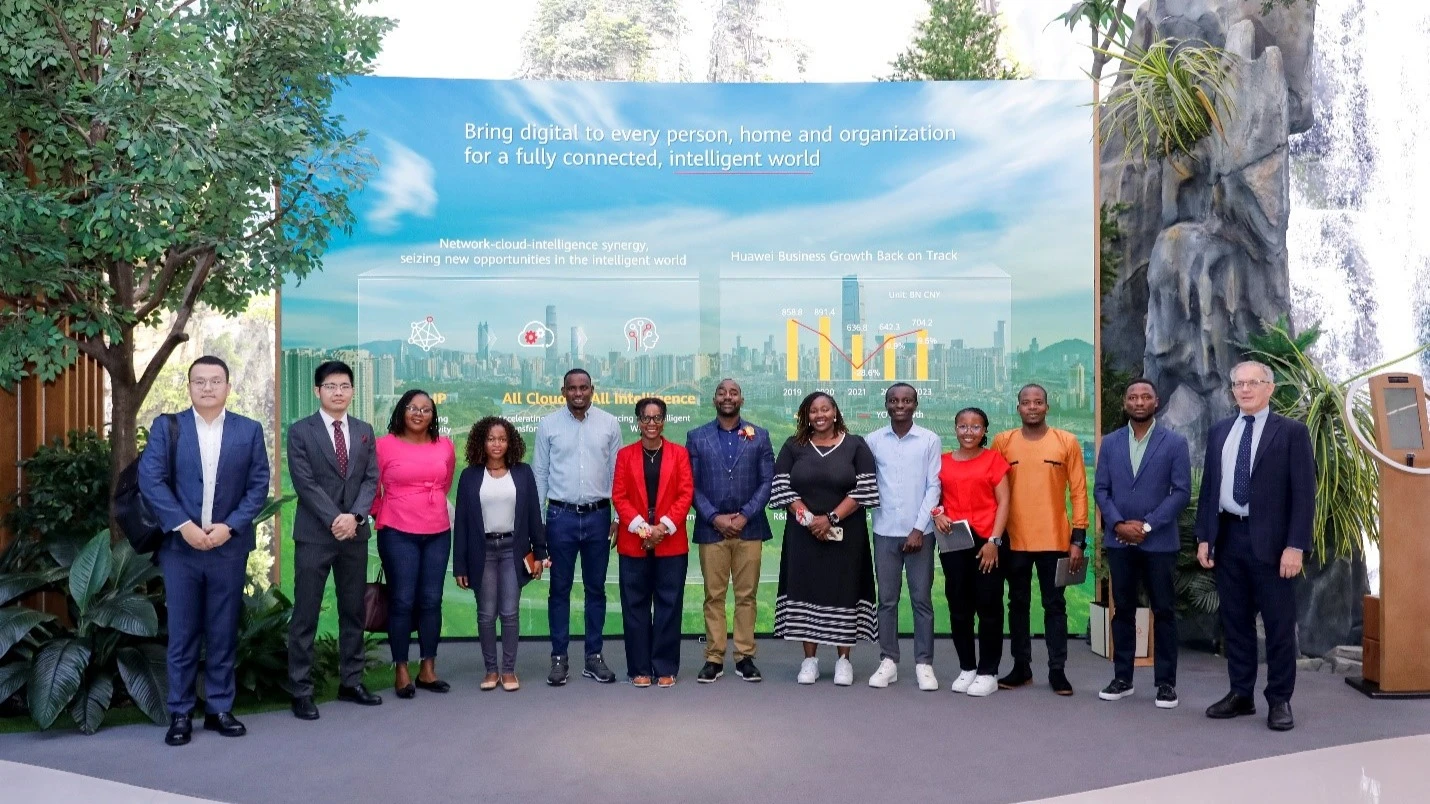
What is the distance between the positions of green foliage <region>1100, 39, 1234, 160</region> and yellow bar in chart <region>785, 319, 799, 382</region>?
7.02 ft

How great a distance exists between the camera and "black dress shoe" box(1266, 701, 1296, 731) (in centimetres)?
467

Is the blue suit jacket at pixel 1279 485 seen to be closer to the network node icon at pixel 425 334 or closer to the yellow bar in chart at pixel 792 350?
the yellow bar in chart at pixel 792 350

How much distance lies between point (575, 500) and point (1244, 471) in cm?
288

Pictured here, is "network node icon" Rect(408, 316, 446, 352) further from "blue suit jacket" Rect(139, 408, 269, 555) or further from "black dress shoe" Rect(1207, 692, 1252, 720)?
"black dress shoe" Rect(1207, 692, 1252, 720)

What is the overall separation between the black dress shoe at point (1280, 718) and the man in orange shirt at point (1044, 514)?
0.87 meters

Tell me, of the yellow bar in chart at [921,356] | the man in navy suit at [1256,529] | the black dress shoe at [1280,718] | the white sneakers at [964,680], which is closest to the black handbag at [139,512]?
the white sneakers at [964,680]

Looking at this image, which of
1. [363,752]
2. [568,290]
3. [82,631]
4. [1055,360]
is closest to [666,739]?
[363,752]

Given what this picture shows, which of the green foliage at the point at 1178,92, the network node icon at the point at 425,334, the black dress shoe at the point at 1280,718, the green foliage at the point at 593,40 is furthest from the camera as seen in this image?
the green foliage at the point at 593,40

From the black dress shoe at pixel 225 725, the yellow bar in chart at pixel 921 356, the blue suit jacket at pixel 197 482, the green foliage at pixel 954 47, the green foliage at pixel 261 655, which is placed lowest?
the black dress shoe at pixel 225 725

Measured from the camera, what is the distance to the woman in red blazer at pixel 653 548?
5496 millimetres

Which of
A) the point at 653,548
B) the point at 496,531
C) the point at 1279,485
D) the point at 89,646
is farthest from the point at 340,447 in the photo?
the point at 1279,485

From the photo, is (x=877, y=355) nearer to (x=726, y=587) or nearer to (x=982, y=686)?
(x=726, y=587)

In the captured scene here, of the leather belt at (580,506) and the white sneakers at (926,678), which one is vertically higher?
the leather belt at (580,506)

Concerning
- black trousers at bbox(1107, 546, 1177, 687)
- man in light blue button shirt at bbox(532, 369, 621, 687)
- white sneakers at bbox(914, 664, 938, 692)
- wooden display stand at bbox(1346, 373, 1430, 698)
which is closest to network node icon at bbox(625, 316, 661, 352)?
man in light blue button shirt at bbox(532, 369, 621, 687)
